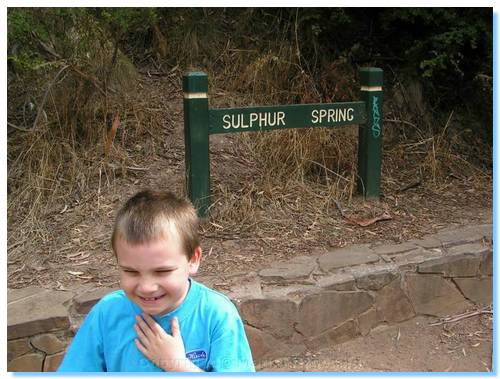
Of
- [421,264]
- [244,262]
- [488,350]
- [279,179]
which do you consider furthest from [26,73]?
[488,350]

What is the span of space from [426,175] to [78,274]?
3.21 m

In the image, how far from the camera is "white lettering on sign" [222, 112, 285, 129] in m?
4.29

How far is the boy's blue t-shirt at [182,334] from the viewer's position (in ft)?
5.66

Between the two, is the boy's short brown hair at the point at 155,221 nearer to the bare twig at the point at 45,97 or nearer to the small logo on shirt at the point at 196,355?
the small logo on shirt at the point at 196,355

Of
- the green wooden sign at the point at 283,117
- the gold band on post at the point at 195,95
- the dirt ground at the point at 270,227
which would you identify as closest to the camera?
the dirt ground at the point at 270,227

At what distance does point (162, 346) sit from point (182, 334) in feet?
0.23

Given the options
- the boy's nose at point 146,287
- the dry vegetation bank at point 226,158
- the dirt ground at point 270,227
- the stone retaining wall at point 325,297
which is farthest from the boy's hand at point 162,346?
the dry vegetation bank at point 226,158

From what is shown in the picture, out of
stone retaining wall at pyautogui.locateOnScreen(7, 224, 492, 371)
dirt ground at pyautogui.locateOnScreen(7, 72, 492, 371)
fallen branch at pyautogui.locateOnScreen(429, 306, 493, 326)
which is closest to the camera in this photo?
stone retaining wall at pyautogui.locateOnScreen(7, 224, 492, 371)

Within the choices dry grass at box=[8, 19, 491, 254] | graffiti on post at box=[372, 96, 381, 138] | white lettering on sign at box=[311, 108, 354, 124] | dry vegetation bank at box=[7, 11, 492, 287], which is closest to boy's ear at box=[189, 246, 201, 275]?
dry vegetation bank at box=[7, 11, 492, 287]

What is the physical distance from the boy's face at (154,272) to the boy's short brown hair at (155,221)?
2 cm

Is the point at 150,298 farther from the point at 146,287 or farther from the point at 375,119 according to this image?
the point at 375,119

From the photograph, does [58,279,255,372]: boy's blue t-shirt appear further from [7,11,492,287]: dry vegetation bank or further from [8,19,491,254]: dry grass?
[8,19,491,254]: dry grass

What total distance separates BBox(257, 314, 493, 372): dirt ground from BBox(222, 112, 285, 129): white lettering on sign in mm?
1604

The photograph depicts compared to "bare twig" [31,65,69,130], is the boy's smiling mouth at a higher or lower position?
lower
